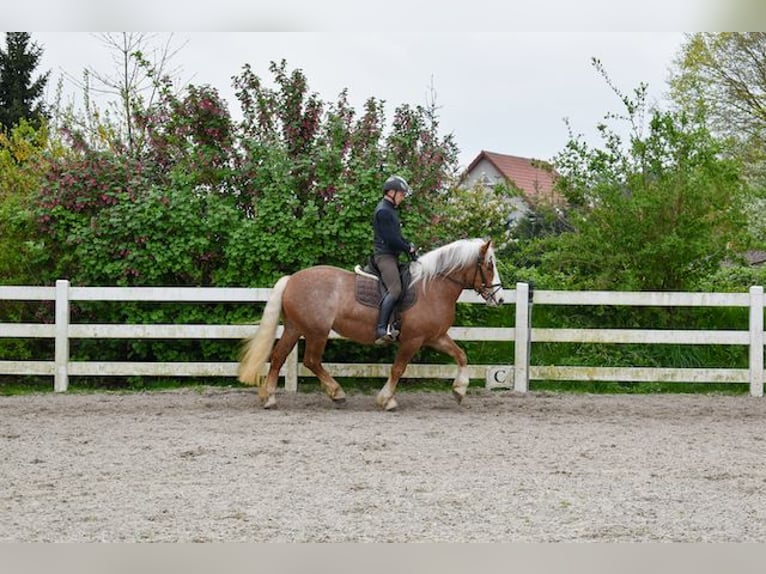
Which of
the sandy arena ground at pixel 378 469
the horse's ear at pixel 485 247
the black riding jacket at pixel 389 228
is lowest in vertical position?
the sandy arena ground at pixel 378 469

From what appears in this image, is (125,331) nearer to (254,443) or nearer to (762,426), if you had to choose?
(254,443)

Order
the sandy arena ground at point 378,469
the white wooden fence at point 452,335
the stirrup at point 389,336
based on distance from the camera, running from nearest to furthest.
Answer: the sandy arena ground at point 378,469
the stirrup at point 389,336
the white wooden fence at point 452,335

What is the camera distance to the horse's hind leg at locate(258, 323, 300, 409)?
915 cm

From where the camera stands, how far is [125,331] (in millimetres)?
10000

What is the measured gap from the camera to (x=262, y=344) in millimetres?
8828

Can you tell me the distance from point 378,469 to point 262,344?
9.34ft

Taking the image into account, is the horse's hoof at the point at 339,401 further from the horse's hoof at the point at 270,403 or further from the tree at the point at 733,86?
the tree at the point at 733,86

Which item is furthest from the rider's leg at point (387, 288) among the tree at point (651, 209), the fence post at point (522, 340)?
the tree at point (651, 209)

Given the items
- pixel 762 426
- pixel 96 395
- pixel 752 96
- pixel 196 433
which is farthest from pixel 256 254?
pixel 752 96

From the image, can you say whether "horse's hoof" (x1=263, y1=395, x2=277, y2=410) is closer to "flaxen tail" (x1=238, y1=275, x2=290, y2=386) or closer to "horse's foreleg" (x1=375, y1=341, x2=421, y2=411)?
"flaxen tail" (x1=238, y1=275, x2=290, y2=386)

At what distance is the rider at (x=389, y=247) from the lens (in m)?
8.66

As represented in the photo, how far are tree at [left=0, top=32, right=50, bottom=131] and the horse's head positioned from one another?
24918mm

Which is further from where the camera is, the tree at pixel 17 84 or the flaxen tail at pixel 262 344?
the tree at pixel 17 84

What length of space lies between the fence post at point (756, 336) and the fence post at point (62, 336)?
7.39 m
